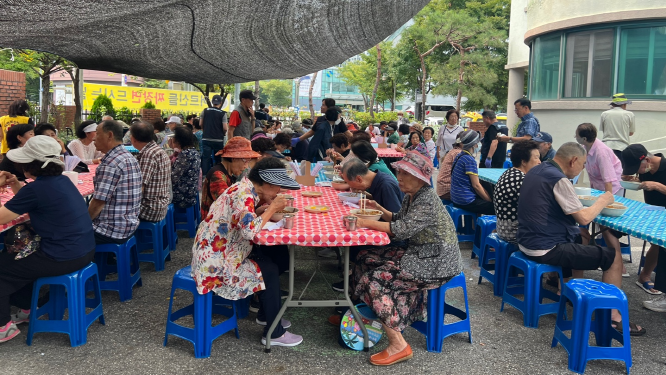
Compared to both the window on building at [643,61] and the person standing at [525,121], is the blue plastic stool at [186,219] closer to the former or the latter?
the person standing at [525,121]

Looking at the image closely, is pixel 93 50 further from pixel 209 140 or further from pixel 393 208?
pixel 209 140

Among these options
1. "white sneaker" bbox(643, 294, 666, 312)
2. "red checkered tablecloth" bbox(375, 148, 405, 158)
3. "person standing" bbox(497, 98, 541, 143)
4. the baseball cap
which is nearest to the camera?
"white sneaker" bbox(643, 294, 666, 312)

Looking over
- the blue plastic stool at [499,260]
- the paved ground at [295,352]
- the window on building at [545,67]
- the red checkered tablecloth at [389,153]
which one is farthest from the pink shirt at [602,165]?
the window on building at [545,67]

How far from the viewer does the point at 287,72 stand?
5492 millimetres

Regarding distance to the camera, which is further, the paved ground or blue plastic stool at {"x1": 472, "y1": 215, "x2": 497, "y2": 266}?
blue plastic stool at {"x1": 472, "y1": 215, "x2": 497, "y2": 266}

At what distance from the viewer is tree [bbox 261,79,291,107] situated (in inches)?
3342

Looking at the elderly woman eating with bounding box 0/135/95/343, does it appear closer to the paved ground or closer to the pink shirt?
the paved ground

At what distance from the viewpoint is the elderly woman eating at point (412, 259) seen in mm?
3369

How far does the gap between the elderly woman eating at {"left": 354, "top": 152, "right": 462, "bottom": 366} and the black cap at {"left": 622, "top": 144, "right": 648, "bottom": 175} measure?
234 centimetres

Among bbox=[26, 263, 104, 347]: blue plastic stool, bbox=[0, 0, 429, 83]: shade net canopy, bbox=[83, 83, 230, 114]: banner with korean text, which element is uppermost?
bbox=[83, 83, 230, 114]: banner with korean text

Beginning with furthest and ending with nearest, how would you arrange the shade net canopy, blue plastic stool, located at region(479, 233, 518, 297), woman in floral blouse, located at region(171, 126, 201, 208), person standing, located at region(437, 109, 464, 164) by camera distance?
person standing, located at region(437, 109, 464, 164)
woman in floral blouse, located at region(171, 126, 201, 208)
blue plastic stool, located at region(479, 233, 518, 297)
the shade net canopy

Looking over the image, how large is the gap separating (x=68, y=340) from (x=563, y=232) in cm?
362

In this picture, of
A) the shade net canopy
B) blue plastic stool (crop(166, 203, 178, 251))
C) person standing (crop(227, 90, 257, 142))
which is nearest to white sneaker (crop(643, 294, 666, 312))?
the shade net canopy

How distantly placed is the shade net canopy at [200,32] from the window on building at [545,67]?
9.67 meters
